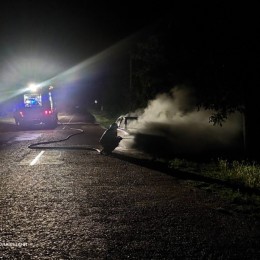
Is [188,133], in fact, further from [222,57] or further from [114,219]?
[114,219]

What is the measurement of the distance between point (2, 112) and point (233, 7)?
44.4m

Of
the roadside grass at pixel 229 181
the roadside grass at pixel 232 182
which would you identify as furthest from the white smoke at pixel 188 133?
the roadside grass at pixel 232 182

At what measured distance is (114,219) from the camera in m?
6.20

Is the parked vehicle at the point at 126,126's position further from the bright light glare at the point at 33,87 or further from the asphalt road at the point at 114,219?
the bright light glare at the point at 33,87

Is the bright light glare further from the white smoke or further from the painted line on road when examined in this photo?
the painted line on road

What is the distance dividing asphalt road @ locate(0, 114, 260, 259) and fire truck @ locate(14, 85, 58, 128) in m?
18.4

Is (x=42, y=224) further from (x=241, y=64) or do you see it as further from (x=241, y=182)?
(x=241, y=64)

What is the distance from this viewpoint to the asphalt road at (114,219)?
484cm

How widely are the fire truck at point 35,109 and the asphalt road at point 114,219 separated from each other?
725 inches

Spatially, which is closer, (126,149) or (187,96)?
(126,149)

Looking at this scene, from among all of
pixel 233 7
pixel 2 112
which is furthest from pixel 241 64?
pixel 2 112

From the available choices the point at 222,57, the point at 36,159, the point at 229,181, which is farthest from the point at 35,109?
the point at 229,181

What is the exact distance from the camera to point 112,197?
773cm

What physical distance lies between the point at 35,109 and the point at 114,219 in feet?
78.1
